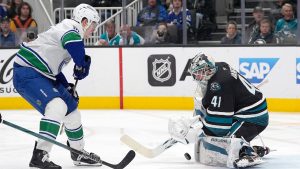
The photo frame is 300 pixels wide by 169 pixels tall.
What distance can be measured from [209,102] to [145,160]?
0.85 meters

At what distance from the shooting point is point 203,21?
10.0 m

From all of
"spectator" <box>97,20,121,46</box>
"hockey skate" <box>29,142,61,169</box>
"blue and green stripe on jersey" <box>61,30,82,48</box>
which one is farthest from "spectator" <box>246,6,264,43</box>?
"hockey skate" <box>29,142,61,169</box>

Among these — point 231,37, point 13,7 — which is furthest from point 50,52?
point 13,7

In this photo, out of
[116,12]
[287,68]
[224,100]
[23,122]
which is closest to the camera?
[224,100]

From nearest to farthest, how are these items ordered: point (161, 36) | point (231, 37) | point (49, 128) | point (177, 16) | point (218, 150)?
point (49, 128) < point (218, 150) < point (231, 37) < point (161, 36) < point (177, 16)

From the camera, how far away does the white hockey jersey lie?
5664 millimetres

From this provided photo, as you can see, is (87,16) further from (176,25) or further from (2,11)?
(2,11)

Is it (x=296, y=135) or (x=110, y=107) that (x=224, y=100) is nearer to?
(x=296, y=135)

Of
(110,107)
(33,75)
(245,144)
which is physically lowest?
(110,107)

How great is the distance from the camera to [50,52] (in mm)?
5672

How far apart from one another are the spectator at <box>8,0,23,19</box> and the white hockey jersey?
4.93 m

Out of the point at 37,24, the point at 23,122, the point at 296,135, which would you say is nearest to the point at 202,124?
the point at 296,135

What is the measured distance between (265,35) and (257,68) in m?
0.45

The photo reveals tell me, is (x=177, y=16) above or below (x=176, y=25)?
above
